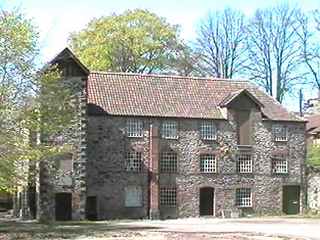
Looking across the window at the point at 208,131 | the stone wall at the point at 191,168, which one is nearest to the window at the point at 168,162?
the stone wall at the point at 191,168

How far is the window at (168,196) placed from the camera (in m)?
56.8

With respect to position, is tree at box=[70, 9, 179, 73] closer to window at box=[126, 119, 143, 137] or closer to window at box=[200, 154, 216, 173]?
window at box=[126, 119, 143, 137]

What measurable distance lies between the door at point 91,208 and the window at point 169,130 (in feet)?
24.7

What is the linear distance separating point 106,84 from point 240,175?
13068 millimetres

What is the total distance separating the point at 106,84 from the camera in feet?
192

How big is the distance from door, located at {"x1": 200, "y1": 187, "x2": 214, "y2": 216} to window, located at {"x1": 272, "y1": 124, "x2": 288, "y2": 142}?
7266 mm

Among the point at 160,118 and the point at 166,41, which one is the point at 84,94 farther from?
the point at 166,41

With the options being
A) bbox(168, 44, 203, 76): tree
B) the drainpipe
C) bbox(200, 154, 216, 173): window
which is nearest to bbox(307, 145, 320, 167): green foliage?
bbox(200, 154, 216, 173): window

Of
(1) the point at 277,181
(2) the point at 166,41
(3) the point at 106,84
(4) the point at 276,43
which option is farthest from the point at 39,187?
(4) the point at 276,43

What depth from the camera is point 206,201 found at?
5878 centimetres

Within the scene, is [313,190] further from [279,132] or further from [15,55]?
[15,55]

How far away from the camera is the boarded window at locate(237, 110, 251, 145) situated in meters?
59.5

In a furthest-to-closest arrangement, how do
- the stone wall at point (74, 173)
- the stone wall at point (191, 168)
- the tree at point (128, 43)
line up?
the tree at point (128, 43) < the stone wall at point (191, 168) < the stone wall at point (74, 173)

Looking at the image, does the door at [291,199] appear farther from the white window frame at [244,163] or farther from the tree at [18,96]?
the tree at [18,96]
